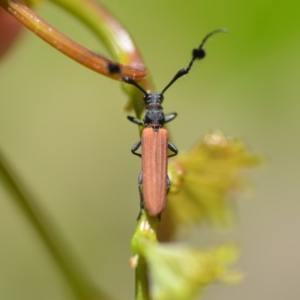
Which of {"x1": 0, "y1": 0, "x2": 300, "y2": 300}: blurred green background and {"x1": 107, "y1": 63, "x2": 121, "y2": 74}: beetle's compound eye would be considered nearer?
{"x1": 107, "y1": 63, "x2": 121, "y2": 74}: beetle's compound eye

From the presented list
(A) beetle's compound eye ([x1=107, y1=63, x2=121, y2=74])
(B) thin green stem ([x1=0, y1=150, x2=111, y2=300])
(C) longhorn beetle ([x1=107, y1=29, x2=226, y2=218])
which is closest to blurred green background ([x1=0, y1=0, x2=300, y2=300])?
(B) thin green stem ([x1=0, y1=150, x2=111, y2=300])

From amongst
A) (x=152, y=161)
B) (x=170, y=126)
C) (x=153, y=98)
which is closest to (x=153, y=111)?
(x=153, y=98)

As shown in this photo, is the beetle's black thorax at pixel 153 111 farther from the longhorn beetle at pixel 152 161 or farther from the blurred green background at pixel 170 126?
the blurred green background at pixel 170 126

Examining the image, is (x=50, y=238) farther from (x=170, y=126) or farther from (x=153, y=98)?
(x=170, y=126)

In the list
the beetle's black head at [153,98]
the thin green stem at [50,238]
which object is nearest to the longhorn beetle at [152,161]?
the beetle's black head at [153,98]

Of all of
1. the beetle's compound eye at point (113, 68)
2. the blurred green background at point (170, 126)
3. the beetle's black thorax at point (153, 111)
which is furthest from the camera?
the blurred green background at point (170, 126)

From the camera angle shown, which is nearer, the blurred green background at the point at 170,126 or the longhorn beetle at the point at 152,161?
the longhorn beetle at the point at 152,161

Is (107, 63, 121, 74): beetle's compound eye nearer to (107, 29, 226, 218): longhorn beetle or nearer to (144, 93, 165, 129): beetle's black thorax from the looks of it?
(107, 29, 226, 218): longhorn beetle

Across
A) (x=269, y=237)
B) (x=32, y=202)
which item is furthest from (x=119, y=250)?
(x=32, y=202)

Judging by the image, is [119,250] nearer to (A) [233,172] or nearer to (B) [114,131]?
(B) [114,131]
